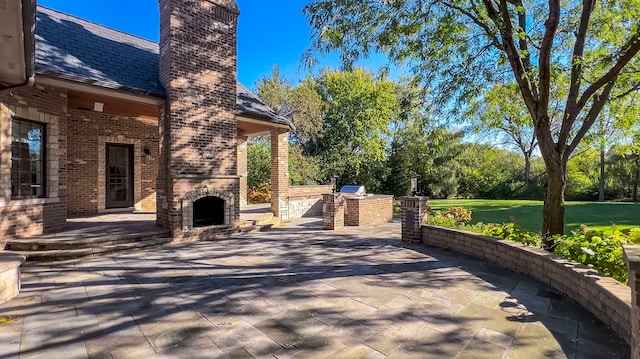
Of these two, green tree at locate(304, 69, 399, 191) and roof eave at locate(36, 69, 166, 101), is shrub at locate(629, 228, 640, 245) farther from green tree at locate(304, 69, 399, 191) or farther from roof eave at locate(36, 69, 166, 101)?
green tree at locate(304, 69, 399, 191)

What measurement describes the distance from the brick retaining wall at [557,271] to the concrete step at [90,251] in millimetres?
6032

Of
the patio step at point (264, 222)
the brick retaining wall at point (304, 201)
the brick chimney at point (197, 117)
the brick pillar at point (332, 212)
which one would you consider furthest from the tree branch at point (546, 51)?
the brick retaining wall at point (304, 201)

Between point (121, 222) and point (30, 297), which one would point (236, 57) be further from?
point (30, 297)

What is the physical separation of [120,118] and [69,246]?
18.6ft

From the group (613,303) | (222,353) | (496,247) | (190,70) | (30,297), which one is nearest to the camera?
(222,353)

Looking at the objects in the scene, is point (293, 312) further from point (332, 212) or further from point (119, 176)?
point (119, 176)

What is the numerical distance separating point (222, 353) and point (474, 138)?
2739 cm

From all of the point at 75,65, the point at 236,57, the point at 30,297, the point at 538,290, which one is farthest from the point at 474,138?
the point at 30,297

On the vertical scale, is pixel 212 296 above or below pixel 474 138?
below

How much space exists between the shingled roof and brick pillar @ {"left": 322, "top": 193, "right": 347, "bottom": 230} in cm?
298

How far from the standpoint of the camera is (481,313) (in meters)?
3.38

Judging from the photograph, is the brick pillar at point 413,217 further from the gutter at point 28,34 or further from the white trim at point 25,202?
the white trim at point 25,202

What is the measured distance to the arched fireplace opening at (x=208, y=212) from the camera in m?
7.77

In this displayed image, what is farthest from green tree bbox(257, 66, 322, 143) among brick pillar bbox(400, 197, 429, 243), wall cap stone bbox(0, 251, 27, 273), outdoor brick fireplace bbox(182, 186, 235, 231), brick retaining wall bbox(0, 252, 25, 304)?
brick retaining wall bbox(0, 252, 25, 304)
